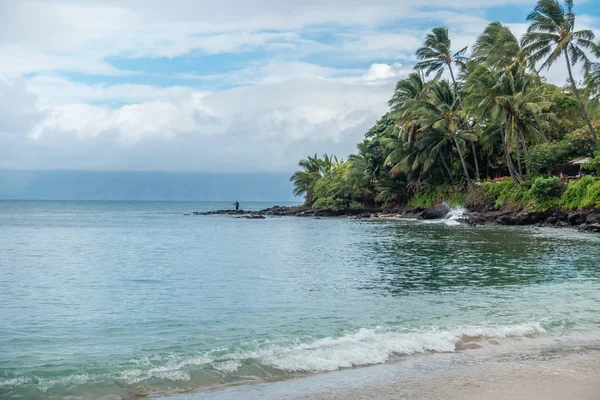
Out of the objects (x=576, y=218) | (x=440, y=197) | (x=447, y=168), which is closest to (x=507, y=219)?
(x=576, y=218)

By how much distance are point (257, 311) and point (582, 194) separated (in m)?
30.5

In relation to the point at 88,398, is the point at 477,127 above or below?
above

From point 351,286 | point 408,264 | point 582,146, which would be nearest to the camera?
point 351,286

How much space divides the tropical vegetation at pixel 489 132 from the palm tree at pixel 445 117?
0.31 ft

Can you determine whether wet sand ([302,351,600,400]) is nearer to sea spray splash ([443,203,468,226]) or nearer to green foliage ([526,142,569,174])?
green foliage ([526,142,569,174])

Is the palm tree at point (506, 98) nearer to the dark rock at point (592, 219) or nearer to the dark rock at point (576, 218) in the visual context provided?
the dark rock at point (576, 218)

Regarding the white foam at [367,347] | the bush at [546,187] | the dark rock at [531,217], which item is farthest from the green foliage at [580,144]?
the white foam at [367,347]

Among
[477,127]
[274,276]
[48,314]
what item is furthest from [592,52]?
[48,314]

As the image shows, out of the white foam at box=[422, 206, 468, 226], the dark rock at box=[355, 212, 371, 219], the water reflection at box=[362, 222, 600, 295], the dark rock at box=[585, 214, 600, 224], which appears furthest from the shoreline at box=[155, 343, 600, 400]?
the dark rock at box=[355, 212, 371, 219]

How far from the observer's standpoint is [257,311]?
11.8 m

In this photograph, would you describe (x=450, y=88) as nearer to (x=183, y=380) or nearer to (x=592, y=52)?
(x=592, y=52)

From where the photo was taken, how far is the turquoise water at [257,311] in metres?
→ 7.90

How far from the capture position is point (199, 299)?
1336 centimetres

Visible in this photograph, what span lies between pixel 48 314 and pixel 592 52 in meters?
36.5
